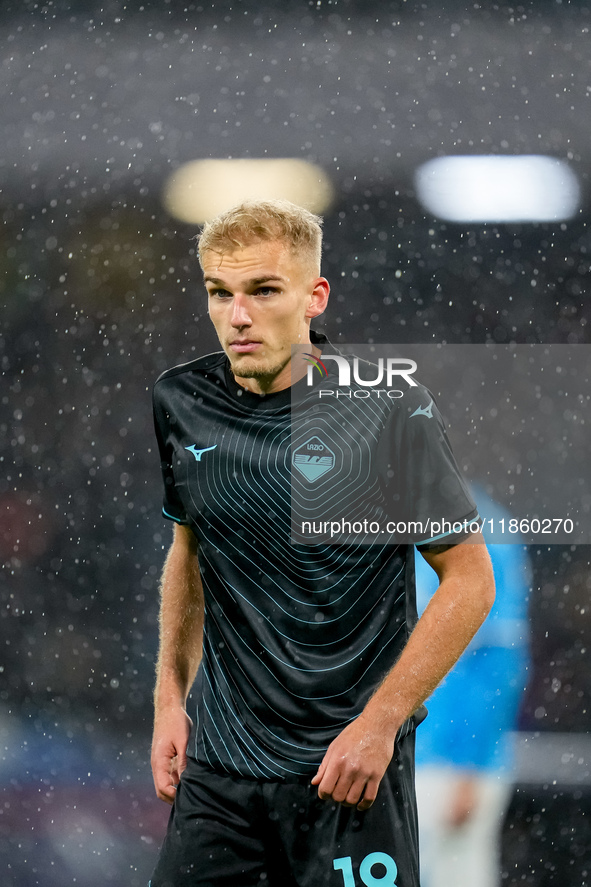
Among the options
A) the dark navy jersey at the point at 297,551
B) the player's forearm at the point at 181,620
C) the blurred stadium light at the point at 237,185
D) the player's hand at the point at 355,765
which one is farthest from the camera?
the blurred stadium light at the point at 237,185

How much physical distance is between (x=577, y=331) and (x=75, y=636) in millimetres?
1164

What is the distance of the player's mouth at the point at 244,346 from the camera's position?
970 mm

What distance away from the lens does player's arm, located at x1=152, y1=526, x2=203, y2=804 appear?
3.15ft

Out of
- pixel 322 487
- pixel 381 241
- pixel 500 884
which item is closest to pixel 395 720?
pixel 322 487

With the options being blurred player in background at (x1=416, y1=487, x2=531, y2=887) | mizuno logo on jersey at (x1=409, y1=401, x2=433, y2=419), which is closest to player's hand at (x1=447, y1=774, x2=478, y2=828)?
blurred player in background at (x1=416, y1=487, x2=531, y2=887)

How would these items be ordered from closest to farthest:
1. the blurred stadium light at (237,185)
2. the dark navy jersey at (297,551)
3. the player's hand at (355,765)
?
the player's hand at (355,765) < the dark navy jersey at (297,551) < the blurred stadium light at (237,185)

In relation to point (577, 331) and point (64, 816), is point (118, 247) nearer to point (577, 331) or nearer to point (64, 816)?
point (577, 331)

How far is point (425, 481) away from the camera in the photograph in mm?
897

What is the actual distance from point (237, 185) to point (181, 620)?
0.82 metres

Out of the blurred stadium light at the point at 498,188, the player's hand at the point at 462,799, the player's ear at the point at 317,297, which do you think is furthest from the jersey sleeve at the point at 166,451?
the player's hand at the point at 462,799

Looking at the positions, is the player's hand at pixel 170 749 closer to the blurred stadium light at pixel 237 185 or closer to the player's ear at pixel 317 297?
the player's ear at pixel 317 297

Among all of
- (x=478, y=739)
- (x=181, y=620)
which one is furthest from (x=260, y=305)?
(x=478, y=739)

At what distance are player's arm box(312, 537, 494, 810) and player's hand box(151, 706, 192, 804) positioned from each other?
0.68 feet

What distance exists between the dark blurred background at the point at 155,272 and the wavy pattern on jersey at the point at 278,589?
63 centimetres
